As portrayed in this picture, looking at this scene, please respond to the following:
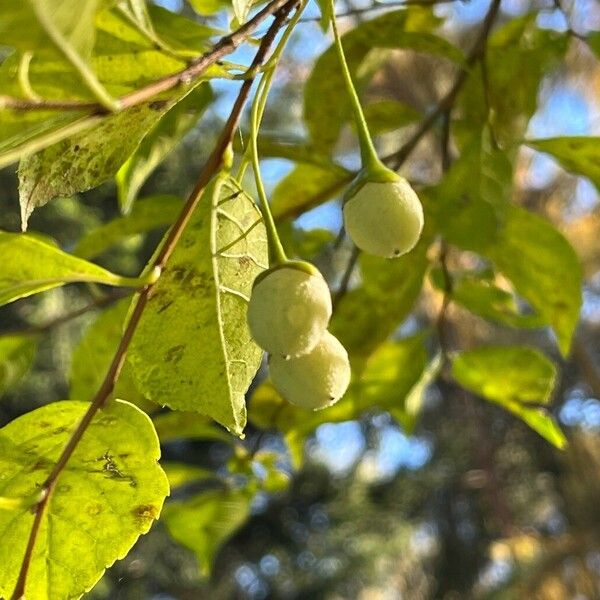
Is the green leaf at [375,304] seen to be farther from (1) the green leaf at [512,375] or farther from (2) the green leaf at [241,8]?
(2) the green leaf at [241,8]

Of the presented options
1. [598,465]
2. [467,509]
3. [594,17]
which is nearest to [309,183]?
[594,17]

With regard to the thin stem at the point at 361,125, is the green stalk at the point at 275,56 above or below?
above

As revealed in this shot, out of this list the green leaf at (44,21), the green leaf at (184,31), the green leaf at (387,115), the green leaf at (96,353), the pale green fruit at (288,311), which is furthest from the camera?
the green leaf at (387,115)

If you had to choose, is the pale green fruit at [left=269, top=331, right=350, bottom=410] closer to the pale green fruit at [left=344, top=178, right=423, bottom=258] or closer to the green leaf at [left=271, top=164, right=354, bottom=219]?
the pale green fruit at [left=344, top=178, right=423, bottom=258]

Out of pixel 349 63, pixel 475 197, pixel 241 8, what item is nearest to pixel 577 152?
pixel 475 197

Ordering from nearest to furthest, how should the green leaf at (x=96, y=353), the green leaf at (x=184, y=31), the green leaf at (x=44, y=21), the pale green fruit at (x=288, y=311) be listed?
the green leaf at (x=44, y=21)
the pale green fruit at (x=288, y=311)
the green leaf at (x=184, y=31)
the green leaf at (x=96, y=353)

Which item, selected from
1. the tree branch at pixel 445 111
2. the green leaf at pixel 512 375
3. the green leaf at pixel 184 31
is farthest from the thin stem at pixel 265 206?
the green leaf at pixel 512 375

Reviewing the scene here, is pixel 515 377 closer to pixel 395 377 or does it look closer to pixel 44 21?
pixel 395 377
